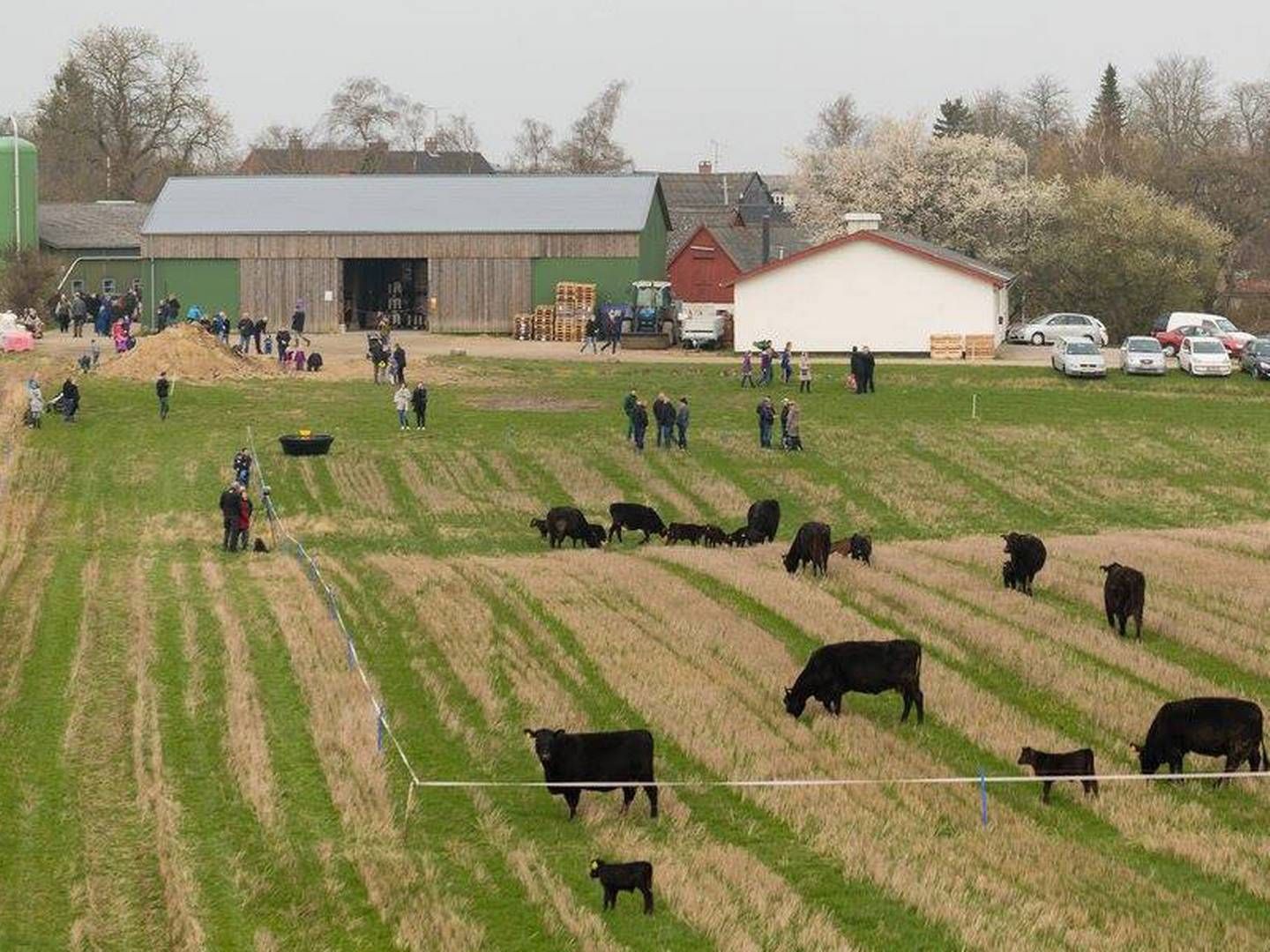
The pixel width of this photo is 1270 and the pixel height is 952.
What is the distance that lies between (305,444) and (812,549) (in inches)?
695

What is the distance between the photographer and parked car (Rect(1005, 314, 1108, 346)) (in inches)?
2876

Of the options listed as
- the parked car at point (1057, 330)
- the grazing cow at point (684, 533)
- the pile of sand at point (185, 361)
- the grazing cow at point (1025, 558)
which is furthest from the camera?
the parked car at point (1057, 330)

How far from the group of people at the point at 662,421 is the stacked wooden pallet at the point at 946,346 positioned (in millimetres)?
18012

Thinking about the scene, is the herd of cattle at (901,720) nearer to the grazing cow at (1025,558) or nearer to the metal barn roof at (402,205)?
the grazing cow at (1025,558)

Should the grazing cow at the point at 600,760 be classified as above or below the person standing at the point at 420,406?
below

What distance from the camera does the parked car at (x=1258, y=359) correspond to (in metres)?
60.9

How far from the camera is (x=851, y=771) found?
72.0 ft

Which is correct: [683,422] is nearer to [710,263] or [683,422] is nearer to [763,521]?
[763,521]

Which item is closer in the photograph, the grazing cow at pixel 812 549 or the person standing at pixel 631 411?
the grazing cow at pixel 812 549

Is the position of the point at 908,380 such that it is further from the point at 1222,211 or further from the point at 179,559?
the point at 1222,211

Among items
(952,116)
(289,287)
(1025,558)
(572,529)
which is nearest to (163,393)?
(572,529)

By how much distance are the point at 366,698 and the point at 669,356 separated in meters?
43.2

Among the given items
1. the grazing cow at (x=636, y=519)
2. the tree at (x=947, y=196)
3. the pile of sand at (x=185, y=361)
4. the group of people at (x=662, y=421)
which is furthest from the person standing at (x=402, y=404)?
the tree at (x=947, y=196)

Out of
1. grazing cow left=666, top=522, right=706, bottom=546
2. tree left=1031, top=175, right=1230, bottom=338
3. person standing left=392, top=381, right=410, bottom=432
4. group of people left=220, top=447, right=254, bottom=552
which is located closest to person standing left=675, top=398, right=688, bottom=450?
person standing left=392, top=381, right=410, bottom=432
